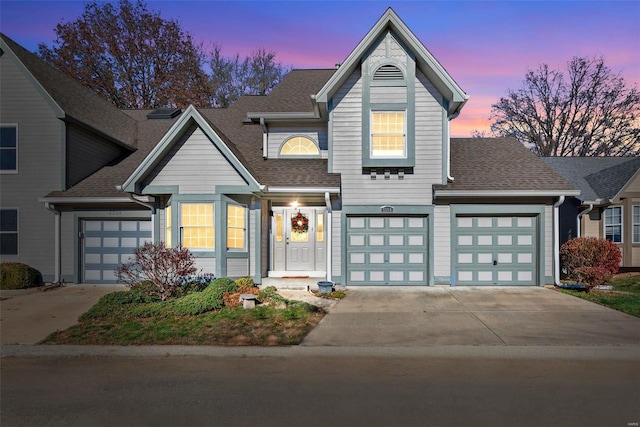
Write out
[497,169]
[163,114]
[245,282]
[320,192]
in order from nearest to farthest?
[245,282] < [320,192] < [497,169] < [163,114]

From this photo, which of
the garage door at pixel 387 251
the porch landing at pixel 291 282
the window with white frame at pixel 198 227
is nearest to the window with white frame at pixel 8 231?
the window with white frame at pixel 198 227

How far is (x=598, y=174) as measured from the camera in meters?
18.0

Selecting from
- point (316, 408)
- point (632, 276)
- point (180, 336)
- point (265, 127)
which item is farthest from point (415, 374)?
point (632, 276)

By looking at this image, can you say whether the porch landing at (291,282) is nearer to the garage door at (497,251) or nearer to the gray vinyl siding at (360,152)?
the gray vinyl siding at (360,152)

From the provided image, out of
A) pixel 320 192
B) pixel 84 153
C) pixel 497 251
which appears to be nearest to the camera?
pixel 320 192

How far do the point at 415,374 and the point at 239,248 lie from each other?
312 inches

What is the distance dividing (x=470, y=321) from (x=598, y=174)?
15.1 m

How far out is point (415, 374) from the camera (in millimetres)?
5410

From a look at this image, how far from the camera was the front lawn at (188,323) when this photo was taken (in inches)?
269

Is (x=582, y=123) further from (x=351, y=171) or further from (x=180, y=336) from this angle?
(x=180, y=336)

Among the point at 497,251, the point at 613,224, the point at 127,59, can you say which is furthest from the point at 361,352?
the point at 127,59

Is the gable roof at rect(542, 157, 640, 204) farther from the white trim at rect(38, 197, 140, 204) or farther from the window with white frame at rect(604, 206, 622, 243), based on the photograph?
the white trim at rect(38, 197, 140, 204)

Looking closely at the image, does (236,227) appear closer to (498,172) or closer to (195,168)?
(195,168)

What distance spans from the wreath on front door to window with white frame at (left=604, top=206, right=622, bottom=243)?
13.8 meters
